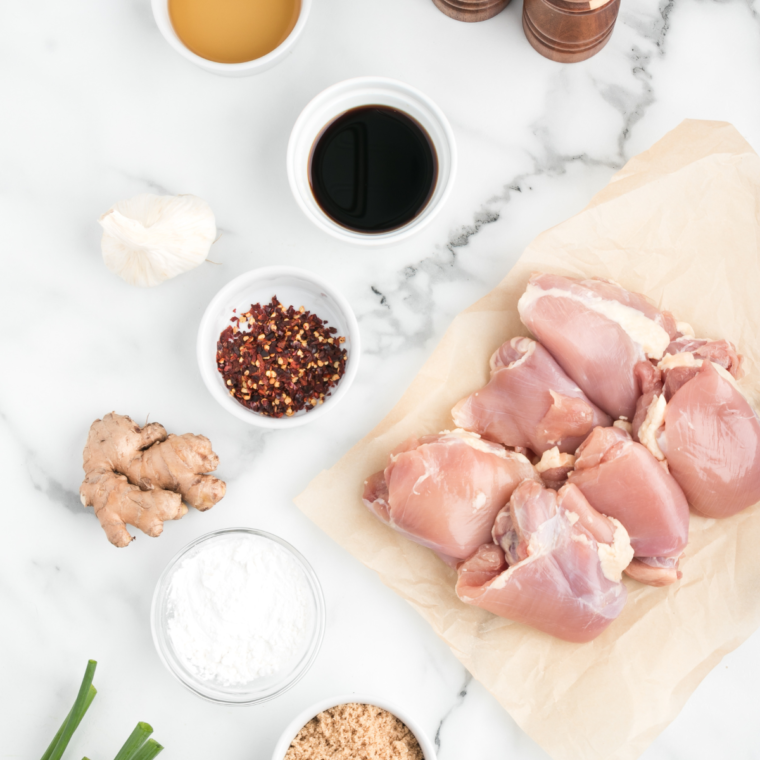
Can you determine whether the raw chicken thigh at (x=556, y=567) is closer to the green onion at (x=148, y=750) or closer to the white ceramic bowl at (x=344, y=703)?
the white ceramic bowl at (x=344, y=703)

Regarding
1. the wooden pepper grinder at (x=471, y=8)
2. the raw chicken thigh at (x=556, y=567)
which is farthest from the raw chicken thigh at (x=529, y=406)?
the wooden pepper grinder at (x=471, y=8)

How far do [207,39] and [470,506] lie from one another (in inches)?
48.2

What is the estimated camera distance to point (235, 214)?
1611mm

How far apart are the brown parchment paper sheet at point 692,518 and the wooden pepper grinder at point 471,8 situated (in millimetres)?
491

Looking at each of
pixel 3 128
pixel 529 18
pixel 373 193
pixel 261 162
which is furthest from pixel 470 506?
pixel 3 128

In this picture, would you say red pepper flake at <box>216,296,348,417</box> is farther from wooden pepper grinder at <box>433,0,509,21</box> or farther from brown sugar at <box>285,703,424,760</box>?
wooden pepper grinder at <box>433,0,509,21</box>

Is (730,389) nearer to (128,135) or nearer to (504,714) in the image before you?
(504,714)

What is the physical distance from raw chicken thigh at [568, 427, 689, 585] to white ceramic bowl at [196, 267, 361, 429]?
0.55m

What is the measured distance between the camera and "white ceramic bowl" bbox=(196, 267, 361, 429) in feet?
4.76

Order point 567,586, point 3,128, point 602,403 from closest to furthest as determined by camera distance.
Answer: point 567,586 < point 602,403 < point 3,128

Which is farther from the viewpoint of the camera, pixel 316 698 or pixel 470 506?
pixel 316 698

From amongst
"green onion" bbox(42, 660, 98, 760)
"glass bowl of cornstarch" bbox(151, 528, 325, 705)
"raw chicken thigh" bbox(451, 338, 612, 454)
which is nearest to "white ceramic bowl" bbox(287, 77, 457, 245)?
"raw chicken thigh" bbox(451, 338, 612, 454)

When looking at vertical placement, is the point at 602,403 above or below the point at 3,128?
below

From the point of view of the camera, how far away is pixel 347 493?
1.54m
